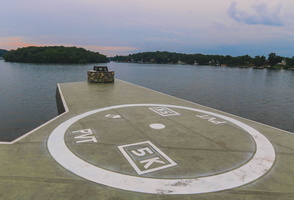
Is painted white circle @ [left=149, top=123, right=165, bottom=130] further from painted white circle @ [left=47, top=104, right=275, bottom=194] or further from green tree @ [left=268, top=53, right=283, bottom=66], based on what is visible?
green tree @ [left=268, top=53, right=283, bottom=66]

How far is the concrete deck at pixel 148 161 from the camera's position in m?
5.26

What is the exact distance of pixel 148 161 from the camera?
684cm

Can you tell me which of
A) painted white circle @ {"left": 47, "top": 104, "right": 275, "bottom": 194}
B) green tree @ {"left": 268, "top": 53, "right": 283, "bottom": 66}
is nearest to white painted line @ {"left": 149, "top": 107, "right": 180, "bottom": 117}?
painted white circle @ {"left": 47, "top": 104, "right": 275, "bottom": 194}

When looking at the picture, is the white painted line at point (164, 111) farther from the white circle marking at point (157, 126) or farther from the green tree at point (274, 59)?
the green tree at point (274, 59)

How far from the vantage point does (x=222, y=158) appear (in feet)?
23.7

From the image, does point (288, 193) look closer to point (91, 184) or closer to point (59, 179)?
point (91, 184)

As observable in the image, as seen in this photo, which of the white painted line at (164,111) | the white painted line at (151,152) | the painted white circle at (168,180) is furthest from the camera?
the white painted line at (164,111)

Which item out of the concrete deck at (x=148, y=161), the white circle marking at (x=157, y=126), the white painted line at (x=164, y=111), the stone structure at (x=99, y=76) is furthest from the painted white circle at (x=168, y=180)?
the stone structure at (x=99, y=76)

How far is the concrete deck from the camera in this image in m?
5.26

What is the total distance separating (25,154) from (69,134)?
2.27 m

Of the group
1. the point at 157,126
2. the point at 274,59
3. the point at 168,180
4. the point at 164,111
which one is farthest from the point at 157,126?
the point at 274,59

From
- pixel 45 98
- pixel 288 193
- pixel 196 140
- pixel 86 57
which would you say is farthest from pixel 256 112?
pixel 86 57

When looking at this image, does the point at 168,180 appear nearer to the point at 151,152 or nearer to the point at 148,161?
the point at 148,161

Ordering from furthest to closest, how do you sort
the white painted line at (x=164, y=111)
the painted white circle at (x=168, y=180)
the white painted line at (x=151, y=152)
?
1. the white painted line at (x=164, y=111)
2. the white painted line at (x=151, y=152)
3. the painted white circle at (x=168, y=180)
